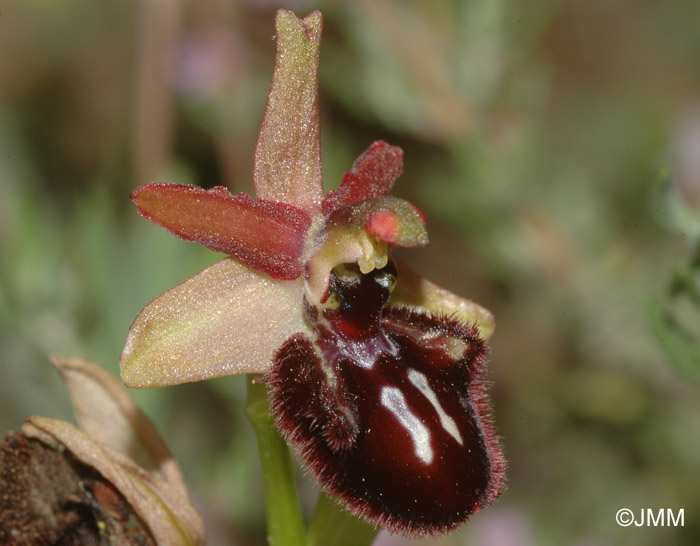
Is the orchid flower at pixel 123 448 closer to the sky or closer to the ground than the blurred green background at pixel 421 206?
closer to the ground

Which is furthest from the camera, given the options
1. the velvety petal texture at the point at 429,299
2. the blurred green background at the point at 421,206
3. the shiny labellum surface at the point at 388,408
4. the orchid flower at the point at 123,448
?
the blurred green background at the point at 421,206

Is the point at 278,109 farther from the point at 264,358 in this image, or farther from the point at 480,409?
the point at 480,409

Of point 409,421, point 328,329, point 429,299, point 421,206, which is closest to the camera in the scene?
point 409,421

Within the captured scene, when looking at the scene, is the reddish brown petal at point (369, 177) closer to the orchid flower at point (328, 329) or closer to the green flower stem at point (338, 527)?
the orchid flower at point (328, 329)

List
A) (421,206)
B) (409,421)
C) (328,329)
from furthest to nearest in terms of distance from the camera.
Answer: (421,206), (328,329), (409,421)

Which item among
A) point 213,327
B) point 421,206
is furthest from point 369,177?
point 421,206

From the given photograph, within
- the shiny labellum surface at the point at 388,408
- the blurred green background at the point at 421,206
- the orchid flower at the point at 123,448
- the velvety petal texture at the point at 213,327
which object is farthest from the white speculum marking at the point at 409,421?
the blurred green background at the point at 421,206

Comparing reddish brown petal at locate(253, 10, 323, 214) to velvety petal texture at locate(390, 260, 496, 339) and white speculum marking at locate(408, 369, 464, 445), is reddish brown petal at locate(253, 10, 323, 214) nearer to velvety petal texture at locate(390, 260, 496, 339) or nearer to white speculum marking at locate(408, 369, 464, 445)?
velvety petal texture at locate(390, 260, 496, 339)

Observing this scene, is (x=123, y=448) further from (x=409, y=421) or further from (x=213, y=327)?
(x=409, y=421)
